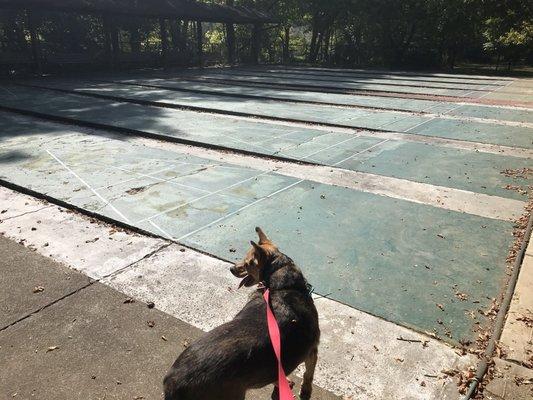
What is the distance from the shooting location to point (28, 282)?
4.45 m

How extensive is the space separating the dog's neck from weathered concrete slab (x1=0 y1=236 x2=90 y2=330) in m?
2.47

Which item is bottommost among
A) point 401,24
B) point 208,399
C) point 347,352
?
point 347,352

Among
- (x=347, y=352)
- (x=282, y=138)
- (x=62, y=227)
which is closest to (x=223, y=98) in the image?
(x=282, y=138)

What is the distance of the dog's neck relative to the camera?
2.92 meters

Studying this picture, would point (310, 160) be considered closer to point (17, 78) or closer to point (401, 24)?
point (17, 78)

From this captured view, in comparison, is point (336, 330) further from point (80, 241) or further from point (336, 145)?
point (336, 145)

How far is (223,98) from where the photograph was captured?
57.3ft

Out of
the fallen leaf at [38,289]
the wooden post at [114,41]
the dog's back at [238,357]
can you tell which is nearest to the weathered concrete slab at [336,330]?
the fallen leaf at [38,289]

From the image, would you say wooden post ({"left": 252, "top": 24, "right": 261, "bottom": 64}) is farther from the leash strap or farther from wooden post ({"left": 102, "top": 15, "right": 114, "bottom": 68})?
the leash strap

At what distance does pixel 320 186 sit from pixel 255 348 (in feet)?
17.7

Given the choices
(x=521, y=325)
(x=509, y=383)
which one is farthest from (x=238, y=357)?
(x=521, y=325)

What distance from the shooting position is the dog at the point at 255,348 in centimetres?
231

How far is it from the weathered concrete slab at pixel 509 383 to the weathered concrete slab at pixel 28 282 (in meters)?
3.96

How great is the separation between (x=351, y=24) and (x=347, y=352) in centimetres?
3938
